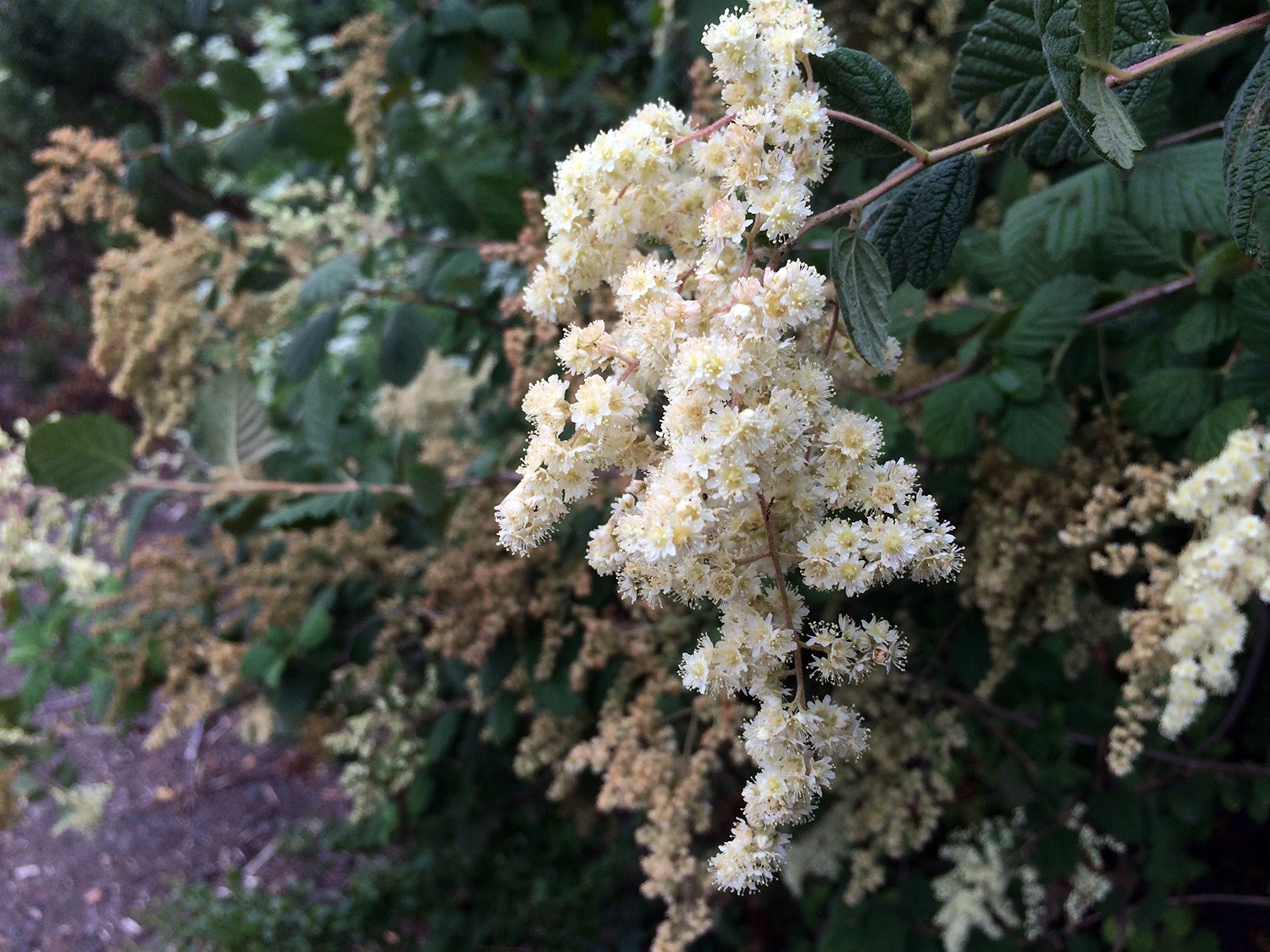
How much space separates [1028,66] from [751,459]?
41cm

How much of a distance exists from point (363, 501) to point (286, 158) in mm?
2771

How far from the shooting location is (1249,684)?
1755 mm

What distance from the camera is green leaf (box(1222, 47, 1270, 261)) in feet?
1.84

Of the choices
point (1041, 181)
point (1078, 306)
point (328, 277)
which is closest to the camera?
point (1078, 306)

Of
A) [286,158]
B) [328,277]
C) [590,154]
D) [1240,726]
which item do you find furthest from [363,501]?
[286,158]

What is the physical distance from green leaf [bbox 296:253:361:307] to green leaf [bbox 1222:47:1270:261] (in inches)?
43.9

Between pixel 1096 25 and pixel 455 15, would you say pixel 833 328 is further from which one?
pixel 455 15

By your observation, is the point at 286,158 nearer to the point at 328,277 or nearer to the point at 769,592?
the point at 328,277

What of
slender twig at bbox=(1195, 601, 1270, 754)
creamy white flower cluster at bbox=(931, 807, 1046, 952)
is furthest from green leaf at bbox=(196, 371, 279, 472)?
slender twig at bbox=(1195, 601, 1270, 754)

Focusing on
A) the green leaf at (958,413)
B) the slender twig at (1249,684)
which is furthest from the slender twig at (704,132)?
the slender twig at (1249,684)

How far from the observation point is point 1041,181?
1.48 meters

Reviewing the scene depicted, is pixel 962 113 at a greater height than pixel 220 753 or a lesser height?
greater

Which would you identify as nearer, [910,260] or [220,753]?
[910,260]

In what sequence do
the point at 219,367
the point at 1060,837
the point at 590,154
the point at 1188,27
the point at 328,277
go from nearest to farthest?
1. the point at 590,154
2. the point at 1188,27
3. the point at 328,277
4. the point at 1060,837
5. the point at 219,367
